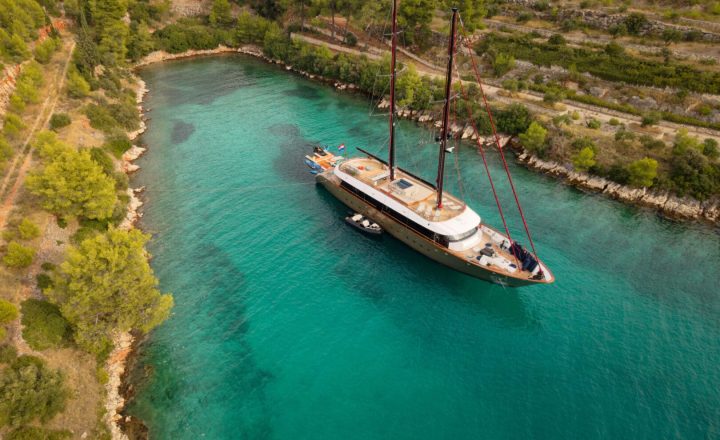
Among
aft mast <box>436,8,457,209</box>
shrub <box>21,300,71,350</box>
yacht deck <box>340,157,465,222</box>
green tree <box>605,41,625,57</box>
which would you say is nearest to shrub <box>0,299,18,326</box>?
shrub <box>21,300,71,350</box>

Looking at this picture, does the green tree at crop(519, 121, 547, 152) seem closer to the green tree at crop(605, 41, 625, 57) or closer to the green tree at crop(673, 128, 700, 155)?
the green tree at crop(673, 128, 700, 155)

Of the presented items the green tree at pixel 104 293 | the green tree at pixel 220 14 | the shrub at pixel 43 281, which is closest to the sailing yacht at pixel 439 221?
the green tree at pixel 104 293

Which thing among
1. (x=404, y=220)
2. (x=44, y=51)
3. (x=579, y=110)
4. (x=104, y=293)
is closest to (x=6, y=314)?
(x=104, y=293)

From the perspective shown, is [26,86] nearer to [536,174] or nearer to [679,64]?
[536,174]

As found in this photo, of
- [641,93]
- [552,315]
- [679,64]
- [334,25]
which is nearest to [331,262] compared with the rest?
[552,315]

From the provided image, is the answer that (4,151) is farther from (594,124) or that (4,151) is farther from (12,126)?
(594,124)

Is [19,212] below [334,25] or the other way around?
below

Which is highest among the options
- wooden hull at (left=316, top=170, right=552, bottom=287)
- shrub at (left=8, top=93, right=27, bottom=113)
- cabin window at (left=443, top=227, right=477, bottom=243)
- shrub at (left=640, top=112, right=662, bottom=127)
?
shrub at (left=8, top=93, right=27, bottom=113)
